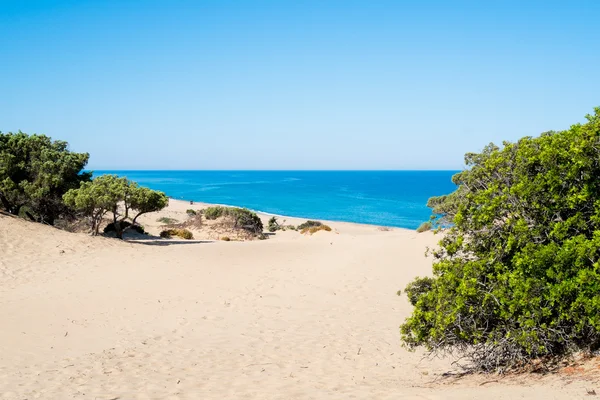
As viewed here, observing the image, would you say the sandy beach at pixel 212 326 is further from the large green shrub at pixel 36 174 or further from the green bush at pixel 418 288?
the large green shrub at pixel 36 174

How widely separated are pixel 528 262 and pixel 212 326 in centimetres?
866

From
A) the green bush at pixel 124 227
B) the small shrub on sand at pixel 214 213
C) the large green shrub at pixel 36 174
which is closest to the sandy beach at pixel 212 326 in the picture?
the large green shrub at pixel 36 174

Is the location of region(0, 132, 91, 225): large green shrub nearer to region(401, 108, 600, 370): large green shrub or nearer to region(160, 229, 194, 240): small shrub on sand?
region(160, 229, 194, 240): small shrub on sand

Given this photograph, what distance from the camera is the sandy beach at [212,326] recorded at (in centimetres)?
809

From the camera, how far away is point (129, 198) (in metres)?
24.4

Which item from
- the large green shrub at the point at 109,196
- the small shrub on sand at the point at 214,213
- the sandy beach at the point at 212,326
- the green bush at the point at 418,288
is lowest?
the sandy beach at the point at 212,326

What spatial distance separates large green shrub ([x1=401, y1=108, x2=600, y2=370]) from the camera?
267 inches

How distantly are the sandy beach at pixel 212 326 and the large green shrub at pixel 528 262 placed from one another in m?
0.68

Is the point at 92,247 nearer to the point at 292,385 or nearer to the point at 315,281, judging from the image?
the point at 315,281

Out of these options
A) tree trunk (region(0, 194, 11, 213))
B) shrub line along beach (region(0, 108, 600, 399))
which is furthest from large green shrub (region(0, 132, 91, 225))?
shrub line along beach (region(0, 108, 600, 399))

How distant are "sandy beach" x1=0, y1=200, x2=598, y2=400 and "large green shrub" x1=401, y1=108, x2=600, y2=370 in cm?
68

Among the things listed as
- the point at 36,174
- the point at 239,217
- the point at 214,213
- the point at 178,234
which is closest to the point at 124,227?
the point at 178,234

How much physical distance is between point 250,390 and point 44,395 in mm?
3329

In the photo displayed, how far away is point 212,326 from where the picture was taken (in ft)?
42.3
